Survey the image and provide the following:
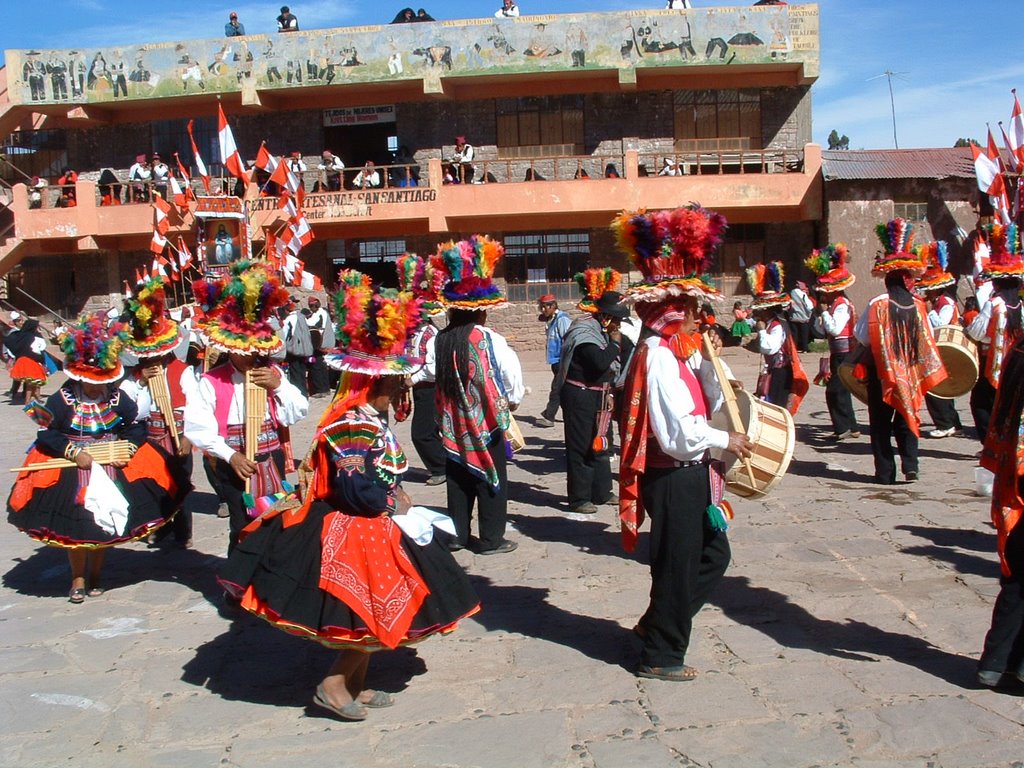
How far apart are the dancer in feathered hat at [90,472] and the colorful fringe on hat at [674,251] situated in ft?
11.8

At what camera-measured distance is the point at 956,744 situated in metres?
4.21

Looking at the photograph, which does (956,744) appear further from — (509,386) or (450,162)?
(450,162)

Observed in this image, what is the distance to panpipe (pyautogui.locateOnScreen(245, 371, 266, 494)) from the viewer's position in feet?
19.7

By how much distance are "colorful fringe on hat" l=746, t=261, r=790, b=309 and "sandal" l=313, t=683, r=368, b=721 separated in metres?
6.60

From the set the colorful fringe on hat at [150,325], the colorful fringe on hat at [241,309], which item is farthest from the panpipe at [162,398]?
the colorful fringe on hat at [241,309]

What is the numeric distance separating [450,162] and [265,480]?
19450 mm

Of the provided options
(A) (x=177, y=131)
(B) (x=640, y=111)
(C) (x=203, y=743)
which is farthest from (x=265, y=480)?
(A) (x=177, y=131)

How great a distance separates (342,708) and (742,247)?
22.1 m

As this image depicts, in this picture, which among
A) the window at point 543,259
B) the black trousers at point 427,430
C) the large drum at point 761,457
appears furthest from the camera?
the window at point 543,259

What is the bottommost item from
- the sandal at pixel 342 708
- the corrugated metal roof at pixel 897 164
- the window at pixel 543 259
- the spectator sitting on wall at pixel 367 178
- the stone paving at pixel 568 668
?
the stone paving at pixel 568 668

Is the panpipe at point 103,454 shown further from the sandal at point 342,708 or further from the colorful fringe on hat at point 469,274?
the sandal at point 342,708

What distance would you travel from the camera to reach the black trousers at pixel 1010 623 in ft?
14.9

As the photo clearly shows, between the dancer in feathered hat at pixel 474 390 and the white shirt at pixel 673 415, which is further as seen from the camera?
the dancer in feathered hat at pixel 474 390

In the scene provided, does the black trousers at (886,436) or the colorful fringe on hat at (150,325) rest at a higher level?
the colorful fringe on hat at (150,325)
